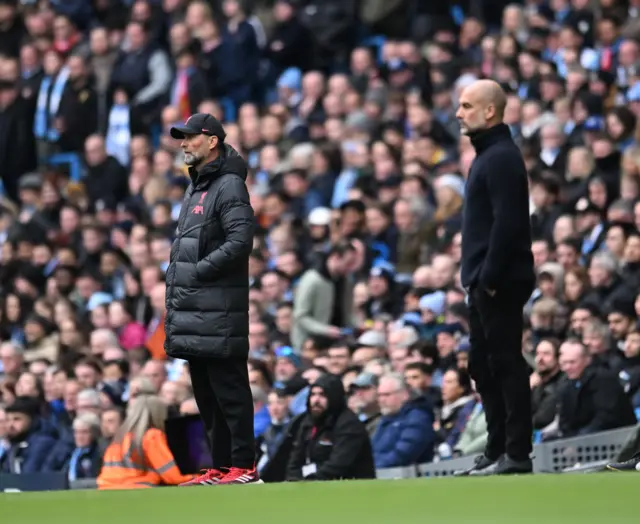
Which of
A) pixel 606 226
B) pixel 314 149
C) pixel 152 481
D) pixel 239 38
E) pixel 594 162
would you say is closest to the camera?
pixel 152 481

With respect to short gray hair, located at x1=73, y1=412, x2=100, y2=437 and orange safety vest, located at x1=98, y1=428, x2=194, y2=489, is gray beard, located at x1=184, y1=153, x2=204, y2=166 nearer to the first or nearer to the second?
orange safety vest, located at x1=98, y1=428, x2=194, y2=489

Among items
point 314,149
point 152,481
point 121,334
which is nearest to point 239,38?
point 314,149

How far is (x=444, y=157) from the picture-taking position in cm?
1928

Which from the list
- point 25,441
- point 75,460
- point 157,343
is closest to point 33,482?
point 75,460

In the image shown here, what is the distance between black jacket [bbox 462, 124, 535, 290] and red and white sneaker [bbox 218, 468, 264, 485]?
1473 mm

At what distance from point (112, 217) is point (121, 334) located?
2.97 metres

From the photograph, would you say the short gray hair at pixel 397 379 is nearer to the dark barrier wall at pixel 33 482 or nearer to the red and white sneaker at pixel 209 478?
the dark barrier wall at pixel 33 482

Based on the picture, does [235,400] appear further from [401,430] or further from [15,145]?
[15,145]

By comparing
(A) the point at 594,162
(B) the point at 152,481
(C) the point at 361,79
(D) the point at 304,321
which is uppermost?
(C) the point at 361,79

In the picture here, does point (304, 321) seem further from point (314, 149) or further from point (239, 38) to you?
point (239, 38)

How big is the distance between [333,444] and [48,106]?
12427mm

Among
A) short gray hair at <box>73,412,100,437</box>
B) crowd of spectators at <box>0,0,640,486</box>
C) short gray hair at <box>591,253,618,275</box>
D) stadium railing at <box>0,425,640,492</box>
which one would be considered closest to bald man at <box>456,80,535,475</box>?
stadium railing at <box>0,425,640,492</box>

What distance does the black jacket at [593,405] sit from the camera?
12836mm

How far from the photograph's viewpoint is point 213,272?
10.0 meters
